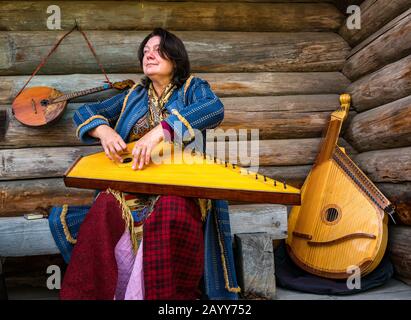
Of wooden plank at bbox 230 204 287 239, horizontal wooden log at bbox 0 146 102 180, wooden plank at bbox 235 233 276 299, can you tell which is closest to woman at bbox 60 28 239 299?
wooden plank at bbox 235 233 276 299

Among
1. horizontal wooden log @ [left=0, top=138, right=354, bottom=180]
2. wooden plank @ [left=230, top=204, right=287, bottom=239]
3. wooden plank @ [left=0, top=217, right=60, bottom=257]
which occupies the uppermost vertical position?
horizontal wooden log @ [left=0, top=138, right=354, bottom=180]

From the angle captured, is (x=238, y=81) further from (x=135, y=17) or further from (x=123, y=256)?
(x=123, y=256)

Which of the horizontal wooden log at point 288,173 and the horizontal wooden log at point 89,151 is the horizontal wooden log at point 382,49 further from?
the horizontal wooden log at point 288,173

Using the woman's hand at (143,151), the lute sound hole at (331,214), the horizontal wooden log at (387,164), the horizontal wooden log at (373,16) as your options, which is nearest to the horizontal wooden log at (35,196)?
the woman's hand at (143,151)

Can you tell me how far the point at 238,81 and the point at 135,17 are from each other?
786 millimetres

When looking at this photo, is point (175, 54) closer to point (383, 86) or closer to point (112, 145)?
point (112, 145)

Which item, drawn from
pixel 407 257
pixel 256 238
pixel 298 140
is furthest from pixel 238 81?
pixel 407 257

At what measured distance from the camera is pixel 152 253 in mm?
1791

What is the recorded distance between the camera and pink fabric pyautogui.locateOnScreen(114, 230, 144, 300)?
185 cm

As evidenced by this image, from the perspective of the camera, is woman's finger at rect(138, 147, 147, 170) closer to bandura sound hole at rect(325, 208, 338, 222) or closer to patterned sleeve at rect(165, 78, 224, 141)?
patterned sleeve at rect(165, 78, 224, 141)

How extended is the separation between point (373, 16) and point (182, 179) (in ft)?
6.25

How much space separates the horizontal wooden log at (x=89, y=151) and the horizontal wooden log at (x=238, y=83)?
0.33 metres

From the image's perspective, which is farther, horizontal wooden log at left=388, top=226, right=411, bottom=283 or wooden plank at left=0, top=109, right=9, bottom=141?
wooden plank at left=0, top=109, right=9, bottom=141

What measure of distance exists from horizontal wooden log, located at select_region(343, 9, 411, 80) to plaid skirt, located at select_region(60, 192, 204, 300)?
161 cm
